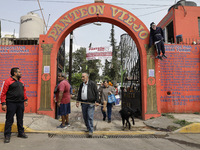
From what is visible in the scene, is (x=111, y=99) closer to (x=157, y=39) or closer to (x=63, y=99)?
(x=63, y=99)

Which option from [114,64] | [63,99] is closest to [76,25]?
[63,99]

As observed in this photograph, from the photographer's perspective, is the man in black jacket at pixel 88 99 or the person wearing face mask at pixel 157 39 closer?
the man in black jacket at pixel 88 99

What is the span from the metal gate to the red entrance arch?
1.68 feet

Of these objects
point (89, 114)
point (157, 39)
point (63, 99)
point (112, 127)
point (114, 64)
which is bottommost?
point (112, 127)

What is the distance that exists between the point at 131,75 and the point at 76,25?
367cm

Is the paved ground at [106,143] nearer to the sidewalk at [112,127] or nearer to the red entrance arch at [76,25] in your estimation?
the sidewalk at [112,127]

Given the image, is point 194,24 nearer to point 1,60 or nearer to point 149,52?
point 149,52

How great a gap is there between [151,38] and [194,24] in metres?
8.50

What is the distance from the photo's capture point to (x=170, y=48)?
729 cm

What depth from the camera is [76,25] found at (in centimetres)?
707

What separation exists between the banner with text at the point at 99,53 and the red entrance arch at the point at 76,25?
4.14m

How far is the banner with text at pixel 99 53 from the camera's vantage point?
36.6 feet

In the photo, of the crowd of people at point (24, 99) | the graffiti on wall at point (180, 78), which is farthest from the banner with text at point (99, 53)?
the crowd of people at point (24, 99)

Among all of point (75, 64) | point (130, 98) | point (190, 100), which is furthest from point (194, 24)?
point (75, 64)
